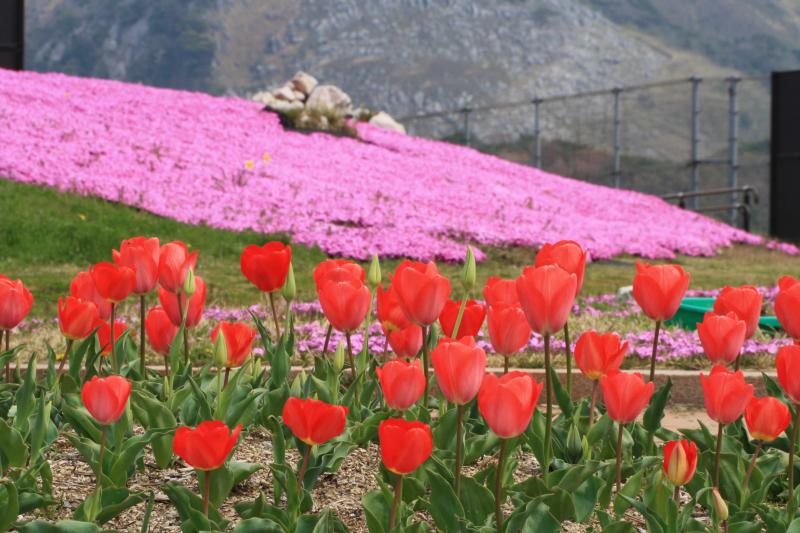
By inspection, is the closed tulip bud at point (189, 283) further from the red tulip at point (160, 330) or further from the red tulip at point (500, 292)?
the red tulip at point (500, 292)

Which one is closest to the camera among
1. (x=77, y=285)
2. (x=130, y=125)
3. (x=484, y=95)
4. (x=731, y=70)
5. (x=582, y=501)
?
(x=582, y=501)

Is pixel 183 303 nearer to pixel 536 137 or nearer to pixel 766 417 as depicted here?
pixel 766 417

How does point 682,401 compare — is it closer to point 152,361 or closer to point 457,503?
point 152,361

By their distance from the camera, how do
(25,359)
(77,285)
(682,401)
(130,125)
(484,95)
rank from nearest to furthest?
(77,285), (682,401), (25,359), (130,125), (484,95)

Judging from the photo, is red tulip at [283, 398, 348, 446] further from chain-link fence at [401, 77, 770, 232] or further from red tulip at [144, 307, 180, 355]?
chain-link fence at [401, 77, 770, 232]

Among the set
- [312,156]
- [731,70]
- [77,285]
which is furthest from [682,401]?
[731,70]

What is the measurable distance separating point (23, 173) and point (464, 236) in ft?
20.5

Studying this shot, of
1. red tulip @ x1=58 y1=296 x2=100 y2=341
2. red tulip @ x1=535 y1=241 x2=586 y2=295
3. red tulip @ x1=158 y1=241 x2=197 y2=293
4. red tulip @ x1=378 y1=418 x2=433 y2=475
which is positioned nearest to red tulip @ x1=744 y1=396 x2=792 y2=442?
red tulip @ x1=535 y1=241 x2=586 y2=295

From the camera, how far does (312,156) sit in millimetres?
19047

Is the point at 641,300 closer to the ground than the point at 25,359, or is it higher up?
higher up

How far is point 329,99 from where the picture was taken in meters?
23.8

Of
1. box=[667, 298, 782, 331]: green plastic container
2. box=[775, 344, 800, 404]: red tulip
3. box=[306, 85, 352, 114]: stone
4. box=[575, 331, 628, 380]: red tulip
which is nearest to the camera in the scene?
box=[775, 344, 800, 404]: red tulip

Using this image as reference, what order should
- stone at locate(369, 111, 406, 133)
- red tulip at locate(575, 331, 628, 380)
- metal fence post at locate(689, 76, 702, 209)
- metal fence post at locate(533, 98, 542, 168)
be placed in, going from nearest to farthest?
1. red tulip at locate(575, 331, 628, 380)
2. metal fence post at locate(689, 76, 702, 209)
3. stone at locate(369, 111, 406, 133)
4. metal fence post at locate(533, 98, 542, 168)

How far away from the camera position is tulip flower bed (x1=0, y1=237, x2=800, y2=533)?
2.37 m
